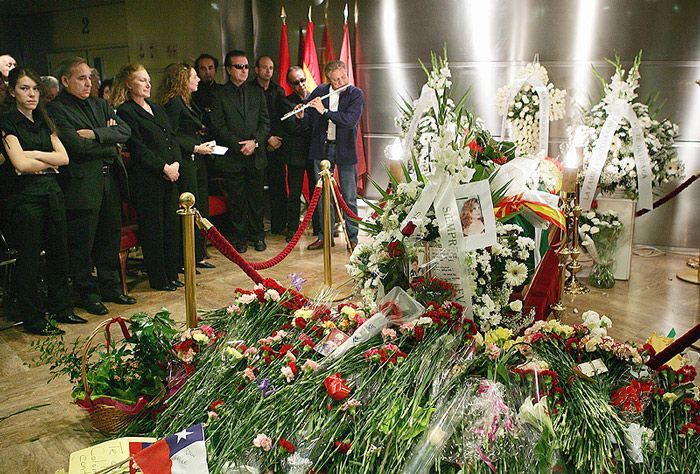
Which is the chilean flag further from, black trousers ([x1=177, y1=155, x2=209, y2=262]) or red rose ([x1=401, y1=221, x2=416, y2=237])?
black trousers ([x1=177, y1=155, x2=209, y2=262])

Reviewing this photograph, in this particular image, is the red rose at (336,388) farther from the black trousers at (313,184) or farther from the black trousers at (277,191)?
the black trousers at (277,191)

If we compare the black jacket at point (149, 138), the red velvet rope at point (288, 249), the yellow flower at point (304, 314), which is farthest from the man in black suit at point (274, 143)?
the yellow flower at point (304, 314)

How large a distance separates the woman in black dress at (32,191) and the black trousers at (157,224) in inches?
30.0

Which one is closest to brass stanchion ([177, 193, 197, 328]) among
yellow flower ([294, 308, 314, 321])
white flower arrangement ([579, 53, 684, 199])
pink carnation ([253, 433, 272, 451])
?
yellow flower ([294, 308, 314, 321])

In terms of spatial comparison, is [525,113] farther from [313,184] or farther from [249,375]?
[249,375]

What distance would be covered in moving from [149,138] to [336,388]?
3254 mm

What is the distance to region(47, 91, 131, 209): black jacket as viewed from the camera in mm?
4215

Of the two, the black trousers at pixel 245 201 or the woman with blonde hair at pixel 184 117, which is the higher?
the woman with blonde hair at pixel 184 117

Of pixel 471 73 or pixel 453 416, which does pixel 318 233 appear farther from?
pixel 453 416

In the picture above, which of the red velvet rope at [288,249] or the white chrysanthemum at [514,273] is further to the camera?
the red velvet rope at [288,249]

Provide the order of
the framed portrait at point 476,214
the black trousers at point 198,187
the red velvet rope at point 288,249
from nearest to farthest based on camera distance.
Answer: the framed portrait at point 476,214 → the red velvet rope at point 288,249 → the black trousers at point 198,187

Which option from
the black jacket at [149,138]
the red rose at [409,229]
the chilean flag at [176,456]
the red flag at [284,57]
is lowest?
the chilean flag at [176,456]

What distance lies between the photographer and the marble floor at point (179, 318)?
9.33 feet


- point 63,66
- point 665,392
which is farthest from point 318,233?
point 665,392
